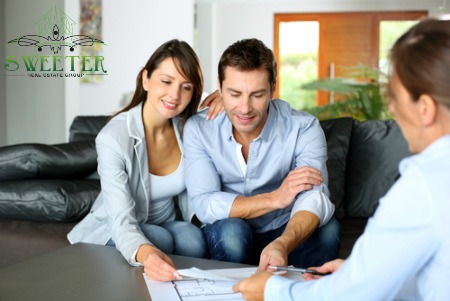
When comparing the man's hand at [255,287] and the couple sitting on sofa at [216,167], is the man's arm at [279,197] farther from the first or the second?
the man's hand at [255,287]

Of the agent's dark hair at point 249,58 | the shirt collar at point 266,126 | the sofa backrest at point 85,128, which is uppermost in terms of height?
the agent's dark hair at point 249,58

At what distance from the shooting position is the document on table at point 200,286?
129 cm

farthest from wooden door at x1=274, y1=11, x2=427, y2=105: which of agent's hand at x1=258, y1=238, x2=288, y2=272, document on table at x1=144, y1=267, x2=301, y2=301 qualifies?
document on table at x1=144, y1=267, x2=301, y2=301

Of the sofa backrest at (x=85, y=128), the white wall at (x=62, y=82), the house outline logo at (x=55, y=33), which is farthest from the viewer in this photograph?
the white wall at (x=62, y=82)

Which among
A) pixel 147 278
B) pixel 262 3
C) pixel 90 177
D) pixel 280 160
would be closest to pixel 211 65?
pixel 262 3

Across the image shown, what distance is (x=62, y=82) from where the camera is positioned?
16.4 ft

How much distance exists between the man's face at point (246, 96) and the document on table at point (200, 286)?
1.93 feet

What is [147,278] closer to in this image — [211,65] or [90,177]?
[90,177]

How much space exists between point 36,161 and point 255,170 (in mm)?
1091

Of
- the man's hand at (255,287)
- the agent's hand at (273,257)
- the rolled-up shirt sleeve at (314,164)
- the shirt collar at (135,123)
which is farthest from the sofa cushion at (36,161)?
the man's hand at (255,287)

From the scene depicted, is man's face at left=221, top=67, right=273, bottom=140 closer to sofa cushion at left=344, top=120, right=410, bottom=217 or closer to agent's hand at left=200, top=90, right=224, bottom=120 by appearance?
agent's hand at left=200, top=90, right=224, bottom=120

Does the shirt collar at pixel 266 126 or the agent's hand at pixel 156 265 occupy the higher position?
the shirt collar at pixel 266 126

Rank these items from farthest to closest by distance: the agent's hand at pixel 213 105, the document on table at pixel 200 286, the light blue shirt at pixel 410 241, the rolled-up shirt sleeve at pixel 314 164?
the agent's hand at pixel 213 105 → the rolled-up shirt sleeve at pixel 314 164 → the document on table at pixel 200 286 → the light blue shirt at pixel 410 241

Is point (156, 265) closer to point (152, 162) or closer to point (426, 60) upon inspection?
point (152, 162)
